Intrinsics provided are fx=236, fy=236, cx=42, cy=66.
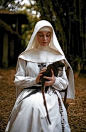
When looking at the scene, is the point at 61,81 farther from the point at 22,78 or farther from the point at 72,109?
the point at 72,109

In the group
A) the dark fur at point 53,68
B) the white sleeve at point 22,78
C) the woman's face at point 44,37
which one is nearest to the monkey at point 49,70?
the dark fur at point 53,68

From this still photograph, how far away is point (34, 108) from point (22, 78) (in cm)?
42

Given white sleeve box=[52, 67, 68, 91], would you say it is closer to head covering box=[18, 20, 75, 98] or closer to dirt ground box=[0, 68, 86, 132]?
head covering box=[18, 20, 75, 98]

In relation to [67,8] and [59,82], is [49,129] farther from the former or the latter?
[67,8]

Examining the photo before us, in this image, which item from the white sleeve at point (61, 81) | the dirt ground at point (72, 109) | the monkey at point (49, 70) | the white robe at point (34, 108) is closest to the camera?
the white robe at point (34, 108)

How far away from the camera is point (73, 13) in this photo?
32.7 ft

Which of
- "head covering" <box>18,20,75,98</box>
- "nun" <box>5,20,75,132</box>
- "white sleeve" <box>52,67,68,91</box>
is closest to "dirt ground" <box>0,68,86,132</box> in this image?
"nun" <box>5,20,75,132</box>

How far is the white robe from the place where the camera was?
222 cm

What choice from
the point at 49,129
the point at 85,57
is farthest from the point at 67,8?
the point at 49,129

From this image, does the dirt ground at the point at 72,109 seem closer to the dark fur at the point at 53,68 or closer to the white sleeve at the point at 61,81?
the white sleeve at the point at 61,81

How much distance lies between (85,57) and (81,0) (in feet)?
8.03

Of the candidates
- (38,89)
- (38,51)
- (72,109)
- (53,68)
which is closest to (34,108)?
(38,89)

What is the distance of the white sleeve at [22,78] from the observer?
2.48m

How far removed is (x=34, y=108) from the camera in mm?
2236
